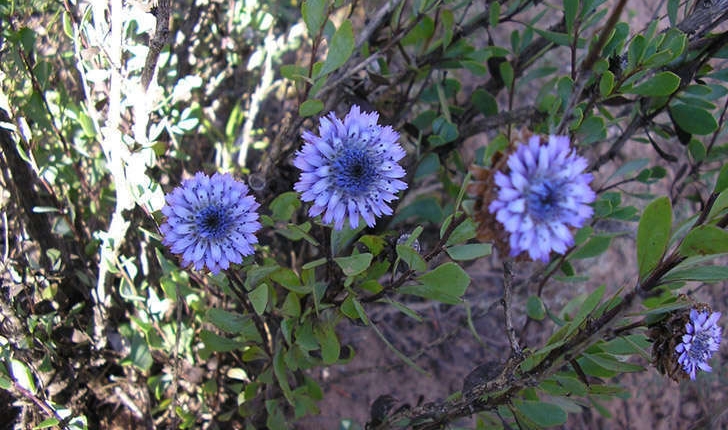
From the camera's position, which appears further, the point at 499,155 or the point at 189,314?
the point at 189,314

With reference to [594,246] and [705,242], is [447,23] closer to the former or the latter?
[594,246]

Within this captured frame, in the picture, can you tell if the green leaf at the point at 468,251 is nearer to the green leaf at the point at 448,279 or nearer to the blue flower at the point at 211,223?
the green leaf at the point at 448,279

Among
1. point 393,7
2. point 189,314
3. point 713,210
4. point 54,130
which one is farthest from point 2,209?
point 713,210

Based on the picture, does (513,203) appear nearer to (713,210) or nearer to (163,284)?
(713,210)

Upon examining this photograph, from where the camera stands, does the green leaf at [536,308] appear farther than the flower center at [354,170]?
Yes

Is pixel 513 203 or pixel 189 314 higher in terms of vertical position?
pixel 189 314

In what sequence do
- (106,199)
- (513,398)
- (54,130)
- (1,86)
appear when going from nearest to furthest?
1. (513,398)
2. (1,86)
3. (54,130)
4. (106,199)

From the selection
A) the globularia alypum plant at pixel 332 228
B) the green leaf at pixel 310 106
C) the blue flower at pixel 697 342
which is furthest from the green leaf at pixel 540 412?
the green leaf at pixel 310 106
